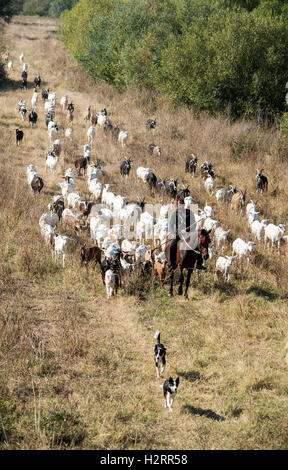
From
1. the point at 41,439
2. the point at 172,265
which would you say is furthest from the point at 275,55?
the point at 41,439

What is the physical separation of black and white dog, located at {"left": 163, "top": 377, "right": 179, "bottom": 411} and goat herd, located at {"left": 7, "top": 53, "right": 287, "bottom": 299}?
3.85 m

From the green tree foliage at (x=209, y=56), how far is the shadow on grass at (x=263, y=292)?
47.9 feet

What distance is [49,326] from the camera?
9977 millimetres

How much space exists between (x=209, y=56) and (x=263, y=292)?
630 inches

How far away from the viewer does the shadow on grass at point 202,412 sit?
7.71 metres

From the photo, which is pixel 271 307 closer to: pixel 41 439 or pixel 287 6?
pixel 41 439

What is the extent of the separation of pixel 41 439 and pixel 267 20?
24.3 m

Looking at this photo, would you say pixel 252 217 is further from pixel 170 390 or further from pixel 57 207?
pixel 170 390

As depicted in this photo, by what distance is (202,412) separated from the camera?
7.84 m

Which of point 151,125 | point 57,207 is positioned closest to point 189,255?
point 57,207

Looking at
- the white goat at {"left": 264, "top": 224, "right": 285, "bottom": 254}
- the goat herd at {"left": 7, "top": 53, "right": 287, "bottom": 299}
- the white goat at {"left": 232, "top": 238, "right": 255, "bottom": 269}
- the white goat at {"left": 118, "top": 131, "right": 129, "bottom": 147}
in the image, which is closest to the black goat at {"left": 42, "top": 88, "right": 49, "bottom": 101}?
the goat herd at {"left": 7, "top": 53, "right": 287, "bottom": 299}

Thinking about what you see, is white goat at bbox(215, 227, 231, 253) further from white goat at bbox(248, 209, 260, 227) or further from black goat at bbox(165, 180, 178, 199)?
black goat at bbox(165, 180, 178, 199)

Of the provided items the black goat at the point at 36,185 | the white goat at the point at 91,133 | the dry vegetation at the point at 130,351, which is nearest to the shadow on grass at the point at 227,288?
the dry vegetation at the point at 130,351

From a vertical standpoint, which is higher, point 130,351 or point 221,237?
point 221,237
